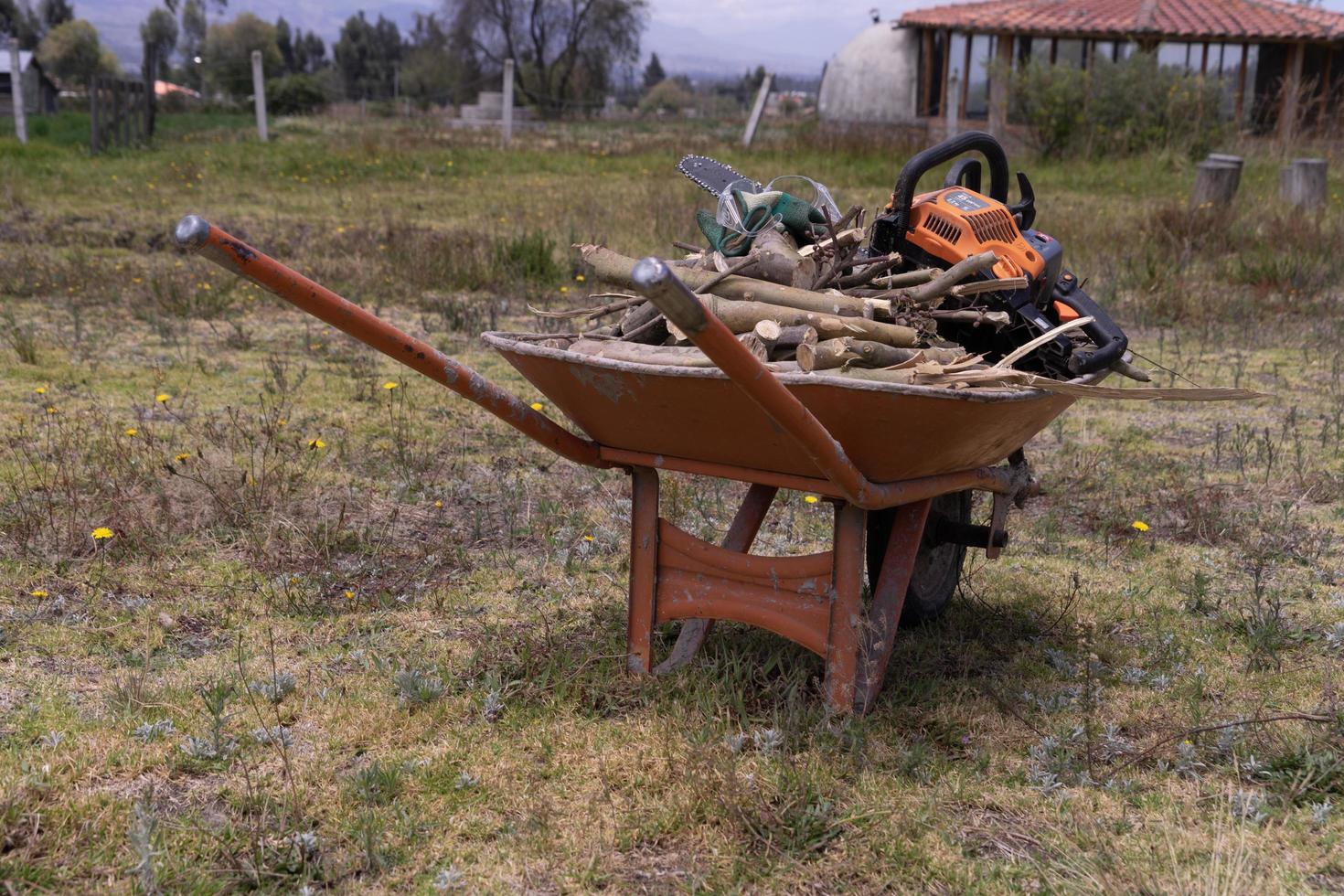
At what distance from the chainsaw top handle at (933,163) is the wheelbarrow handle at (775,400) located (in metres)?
0.74

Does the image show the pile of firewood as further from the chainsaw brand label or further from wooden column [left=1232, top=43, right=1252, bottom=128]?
wooden column [left=1232, top=43, right=1252, bottom=128]

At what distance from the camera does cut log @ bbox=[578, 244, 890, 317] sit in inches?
115

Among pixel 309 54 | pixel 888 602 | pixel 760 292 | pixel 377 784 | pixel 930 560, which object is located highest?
pixel 309 54

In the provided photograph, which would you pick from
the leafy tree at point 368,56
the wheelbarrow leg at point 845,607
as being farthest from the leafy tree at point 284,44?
the wheelbarrow leg at point 845,607

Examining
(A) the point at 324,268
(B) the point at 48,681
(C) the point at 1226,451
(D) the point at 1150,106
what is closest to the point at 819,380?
(B) the point at 48,681

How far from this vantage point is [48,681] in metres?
3.01

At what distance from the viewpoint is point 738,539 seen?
3184 millimetres

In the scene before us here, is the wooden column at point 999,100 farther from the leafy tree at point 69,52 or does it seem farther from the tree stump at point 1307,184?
the leafy tree at point 69,52

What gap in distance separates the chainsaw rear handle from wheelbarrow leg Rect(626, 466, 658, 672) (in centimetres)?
109

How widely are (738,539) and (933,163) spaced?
1.10 metres

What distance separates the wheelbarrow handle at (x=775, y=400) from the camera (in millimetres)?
1845

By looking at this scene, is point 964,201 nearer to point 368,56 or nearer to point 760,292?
point 760,292

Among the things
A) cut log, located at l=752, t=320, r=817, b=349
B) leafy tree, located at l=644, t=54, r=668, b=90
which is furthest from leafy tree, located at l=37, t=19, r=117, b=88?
cut log, located at l=752, t=320, r=817, b=349

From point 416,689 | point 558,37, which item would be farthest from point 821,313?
point 558,37
